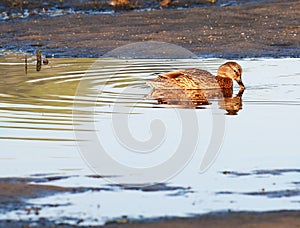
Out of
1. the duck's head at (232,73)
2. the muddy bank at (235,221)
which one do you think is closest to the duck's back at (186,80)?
the duck's head at (232,73)

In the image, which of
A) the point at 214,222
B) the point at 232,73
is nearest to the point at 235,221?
the point at 214,222

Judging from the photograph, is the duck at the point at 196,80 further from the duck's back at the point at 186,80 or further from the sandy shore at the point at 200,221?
the sandy shore at the point at 200,221

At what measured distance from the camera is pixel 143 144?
8422 mm

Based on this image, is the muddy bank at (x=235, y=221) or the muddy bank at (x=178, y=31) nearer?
the muddy bank at (x=235, y=221)

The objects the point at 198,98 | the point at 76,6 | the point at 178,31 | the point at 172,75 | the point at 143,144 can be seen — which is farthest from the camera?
the point at 76,6

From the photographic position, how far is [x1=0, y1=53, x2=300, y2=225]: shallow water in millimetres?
6379

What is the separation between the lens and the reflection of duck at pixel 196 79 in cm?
1194

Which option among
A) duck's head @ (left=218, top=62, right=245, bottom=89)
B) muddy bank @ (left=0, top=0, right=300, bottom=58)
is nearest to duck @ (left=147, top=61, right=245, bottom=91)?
duck's head @ (left=218, top=62, right=245, bottom=89)

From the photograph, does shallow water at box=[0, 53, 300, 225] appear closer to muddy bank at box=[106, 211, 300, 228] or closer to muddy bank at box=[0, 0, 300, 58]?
muddy bank at box=[106, 211, 300, 228]

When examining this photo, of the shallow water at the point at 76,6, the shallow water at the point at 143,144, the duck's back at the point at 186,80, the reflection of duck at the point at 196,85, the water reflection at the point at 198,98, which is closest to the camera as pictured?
the shallow water at the point at 143,144

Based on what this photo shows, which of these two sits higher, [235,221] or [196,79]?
[235,221]

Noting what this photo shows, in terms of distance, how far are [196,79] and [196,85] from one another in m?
0.08

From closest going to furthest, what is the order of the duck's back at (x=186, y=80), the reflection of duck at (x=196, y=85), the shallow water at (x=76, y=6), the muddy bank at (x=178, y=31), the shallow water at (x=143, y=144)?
the shallow water at (x=143, y=144) < the reflection of duck at (x=196, y=85) < the duck's back at (x=186, y=80) < the muddy bank at (x=178, y=31) < the shallow water at (x=76, y=6)

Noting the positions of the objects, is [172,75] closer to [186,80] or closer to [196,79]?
[186,80]
